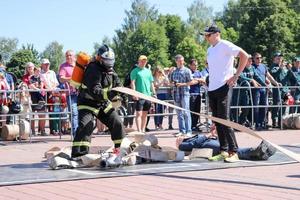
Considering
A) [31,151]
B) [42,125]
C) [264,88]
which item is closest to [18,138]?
[42,125]

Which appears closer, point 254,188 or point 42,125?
point 254,188

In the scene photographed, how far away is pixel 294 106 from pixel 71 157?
9053mm

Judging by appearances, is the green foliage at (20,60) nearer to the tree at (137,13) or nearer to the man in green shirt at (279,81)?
the man in green shirt at (279,81)

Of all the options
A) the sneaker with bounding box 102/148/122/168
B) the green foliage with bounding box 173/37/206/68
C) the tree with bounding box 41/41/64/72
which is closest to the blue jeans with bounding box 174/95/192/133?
the sneaker with bounding box 102/148/122/168

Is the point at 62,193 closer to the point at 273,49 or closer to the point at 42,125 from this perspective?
the point at 42,125

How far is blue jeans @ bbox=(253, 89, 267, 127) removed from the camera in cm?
1589

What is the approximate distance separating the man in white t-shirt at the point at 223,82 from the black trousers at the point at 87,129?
4.86 feet

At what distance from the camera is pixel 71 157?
9000mm

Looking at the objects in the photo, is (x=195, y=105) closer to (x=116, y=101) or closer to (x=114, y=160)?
(x=116, y=101)

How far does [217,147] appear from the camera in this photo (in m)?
9.64

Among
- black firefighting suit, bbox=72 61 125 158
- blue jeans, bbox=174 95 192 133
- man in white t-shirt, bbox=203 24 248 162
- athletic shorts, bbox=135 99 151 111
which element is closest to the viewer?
black firefighting suit, bbox=72 61 125 158

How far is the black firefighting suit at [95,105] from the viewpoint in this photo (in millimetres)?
8844

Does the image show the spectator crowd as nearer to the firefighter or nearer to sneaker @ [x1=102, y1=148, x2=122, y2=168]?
the firefighter

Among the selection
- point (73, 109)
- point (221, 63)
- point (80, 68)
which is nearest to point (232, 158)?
point (221, 63)
